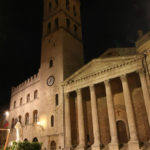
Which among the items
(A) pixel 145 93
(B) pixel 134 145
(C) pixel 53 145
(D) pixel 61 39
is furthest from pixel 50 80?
(B) pixel 134 145

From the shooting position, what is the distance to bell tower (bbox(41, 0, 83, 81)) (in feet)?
94.0

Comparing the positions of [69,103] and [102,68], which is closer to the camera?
[102,68]

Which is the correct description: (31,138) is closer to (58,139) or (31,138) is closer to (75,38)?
(58,139)

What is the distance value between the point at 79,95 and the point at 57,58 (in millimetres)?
7787

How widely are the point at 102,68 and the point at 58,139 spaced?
422 inches

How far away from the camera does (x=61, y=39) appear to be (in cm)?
2950

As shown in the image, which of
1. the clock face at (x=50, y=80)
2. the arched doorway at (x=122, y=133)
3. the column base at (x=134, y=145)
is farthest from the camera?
the clock face at (x=50, y=80)


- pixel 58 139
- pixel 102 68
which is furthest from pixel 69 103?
pixel 102 68

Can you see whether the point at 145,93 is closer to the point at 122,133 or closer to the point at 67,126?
the point at 122,133

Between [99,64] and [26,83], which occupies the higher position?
[26,83]

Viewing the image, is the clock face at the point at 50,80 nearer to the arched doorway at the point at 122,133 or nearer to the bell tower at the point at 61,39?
the bell tower at the point at 61,39

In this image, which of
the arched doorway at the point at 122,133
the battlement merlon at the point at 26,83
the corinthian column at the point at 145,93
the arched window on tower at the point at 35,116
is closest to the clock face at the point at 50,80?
the battlement merlon at the point at 26,83

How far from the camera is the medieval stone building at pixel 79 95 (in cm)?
2017

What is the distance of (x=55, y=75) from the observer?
28.0 metres
